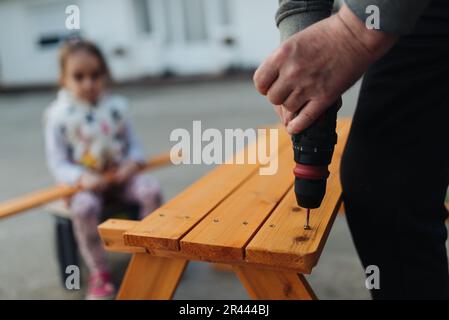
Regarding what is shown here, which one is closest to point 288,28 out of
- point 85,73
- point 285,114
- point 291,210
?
point 285,114

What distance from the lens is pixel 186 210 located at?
4.45 feet

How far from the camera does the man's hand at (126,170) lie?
93.2 inches

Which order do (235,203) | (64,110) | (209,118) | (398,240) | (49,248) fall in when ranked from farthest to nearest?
1. (209,118)
2. (49,248)
3. (64,110)
4. (235,203)
5. (398,240)

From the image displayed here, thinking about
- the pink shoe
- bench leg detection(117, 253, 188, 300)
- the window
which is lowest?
the pink shoe

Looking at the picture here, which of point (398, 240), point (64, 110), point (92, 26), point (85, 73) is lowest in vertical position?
point (398, 240)

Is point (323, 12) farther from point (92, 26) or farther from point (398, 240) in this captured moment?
point (92, 26)

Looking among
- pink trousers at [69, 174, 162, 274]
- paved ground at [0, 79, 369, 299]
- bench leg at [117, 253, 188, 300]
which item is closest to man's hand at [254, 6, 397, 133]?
bench leg at [117, 253, 188, 300]

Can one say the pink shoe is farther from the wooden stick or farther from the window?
the window

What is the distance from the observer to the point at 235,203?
1385 mm

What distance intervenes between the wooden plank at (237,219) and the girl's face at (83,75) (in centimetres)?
124

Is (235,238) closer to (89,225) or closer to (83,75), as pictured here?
(89,225)

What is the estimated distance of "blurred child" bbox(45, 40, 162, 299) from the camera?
7.77 feet

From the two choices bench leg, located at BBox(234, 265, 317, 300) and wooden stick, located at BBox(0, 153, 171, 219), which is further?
wooden stick, located at BBox(0, 153, 171, 219)

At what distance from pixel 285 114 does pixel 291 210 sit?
32cm
